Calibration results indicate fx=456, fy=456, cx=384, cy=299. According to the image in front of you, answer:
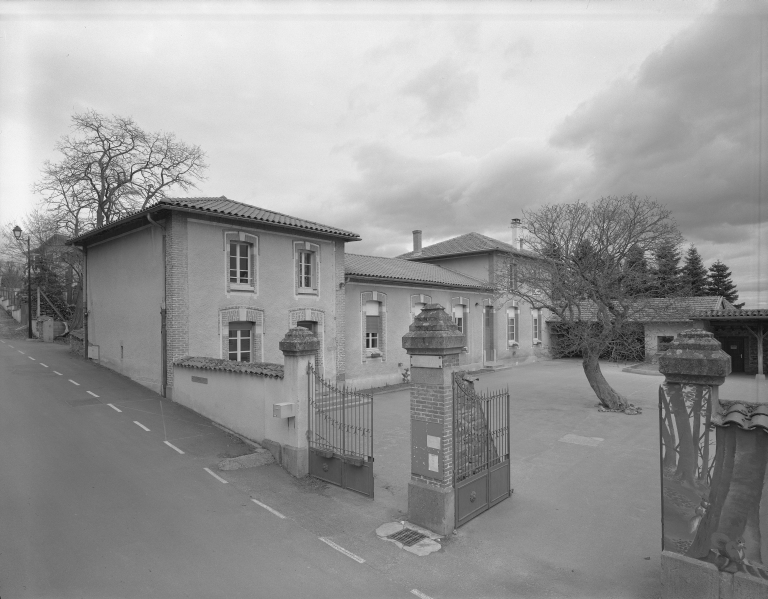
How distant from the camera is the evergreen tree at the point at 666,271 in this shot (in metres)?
14.4

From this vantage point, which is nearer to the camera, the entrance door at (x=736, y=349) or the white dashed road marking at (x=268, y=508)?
the white dashed road marking at (x=268, y=508)

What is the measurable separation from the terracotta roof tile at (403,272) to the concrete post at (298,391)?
9.52 m

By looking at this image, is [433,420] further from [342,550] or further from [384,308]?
[384,308]

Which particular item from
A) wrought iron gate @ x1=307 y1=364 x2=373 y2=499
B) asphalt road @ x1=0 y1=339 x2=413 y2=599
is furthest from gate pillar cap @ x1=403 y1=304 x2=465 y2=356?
asphalt road @ x1=0 y1=339 x2=413 y2=599

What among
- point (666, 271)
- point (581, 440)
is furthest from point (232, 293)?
point (666, 271)

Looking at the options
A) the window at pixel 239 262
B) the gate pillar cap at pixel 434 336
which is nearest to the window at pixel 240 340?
the window at pixel 239 262

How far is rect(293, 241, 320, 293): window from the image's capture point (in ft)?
52.7

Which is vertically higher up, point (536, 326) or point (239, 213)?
point (239, 213)

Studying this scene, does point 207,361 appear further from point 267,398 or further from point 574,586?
point 574,586

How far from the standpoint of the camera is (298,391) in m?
8.39

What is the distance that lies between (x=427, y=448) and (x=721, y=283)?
44.9 meters

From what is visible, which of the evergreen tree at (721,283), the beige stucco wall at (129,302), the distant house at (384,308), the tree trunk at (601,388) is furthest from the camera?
the evergreen tree at (721,283)

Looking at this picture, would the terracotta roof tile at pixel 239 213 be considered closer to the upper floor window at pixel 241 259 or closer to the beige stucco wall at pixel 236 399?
the upper floor window at pixel 241 259

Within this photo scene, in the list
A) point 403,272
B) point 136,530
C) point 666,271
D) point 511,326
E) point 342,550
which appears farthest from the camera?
point 511,326
